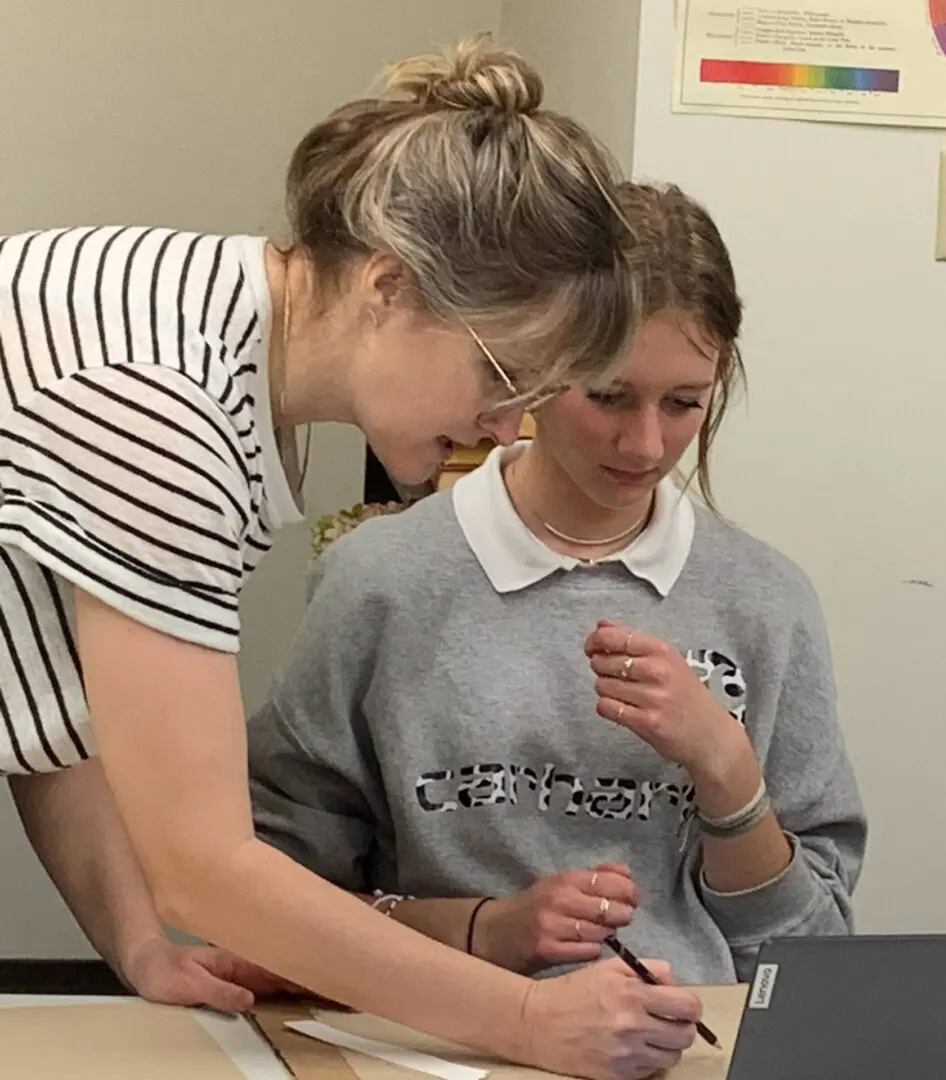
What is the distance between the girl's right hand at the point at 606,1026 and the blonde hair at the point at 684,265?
0.52 metres

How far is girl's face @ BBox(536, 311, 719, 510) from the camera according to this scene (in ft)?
3.94

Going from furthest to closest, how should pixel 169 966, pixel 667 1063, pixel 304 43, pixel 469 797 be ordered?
1. pixel 304 43
2. pixel 469 797
3. pixel 169 966
4. pixel 667 1063

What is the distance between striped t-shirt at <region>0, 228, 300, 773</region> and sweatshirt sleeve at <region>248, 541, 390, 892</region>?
0.96ft

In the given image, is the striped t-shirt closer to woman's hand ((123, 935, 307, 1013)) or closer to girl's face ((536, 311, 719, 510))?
woman's hand ((123, 935, 307, 1013))

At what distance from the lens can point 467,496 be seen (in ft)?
4.19

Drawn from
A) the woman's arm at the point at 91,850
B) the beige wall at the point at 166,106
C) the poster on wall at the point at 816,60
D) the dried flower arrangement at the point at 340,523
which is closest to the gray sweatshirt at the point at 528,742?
the woman's arm at the point at 91,850

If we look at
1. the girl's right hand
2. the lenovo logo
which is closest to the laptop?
the lenovo logo

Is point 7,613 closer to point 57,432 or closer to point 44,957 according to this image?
point 57,432

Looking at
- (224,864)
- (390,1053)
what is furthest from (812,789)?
(224,864)

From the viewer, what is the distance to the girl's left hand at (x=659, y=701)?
3.63 feet

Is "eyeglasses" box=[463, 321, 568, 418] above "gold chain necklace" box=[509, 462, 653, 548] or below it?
above

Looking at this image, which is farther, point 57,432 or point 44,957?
point 44,957

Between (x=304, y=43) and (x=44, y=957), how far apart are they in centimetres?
158

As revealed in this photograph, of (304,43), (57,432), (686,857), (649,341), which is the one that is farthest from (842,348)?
(304,43)
